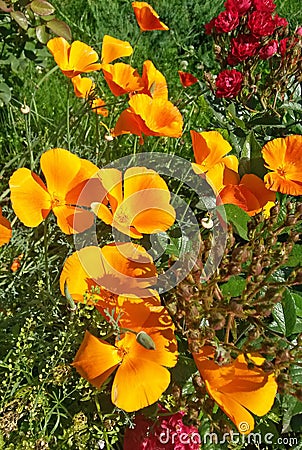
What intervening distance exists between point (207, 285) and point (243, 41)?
593 millimetres

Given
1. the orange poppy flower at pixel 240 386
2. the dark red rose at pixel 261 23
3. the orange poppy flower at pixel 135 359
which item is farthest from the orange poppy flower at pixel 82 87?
the orange poppy flower at pixel 240 386

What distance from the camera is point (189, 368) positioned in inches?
39.9

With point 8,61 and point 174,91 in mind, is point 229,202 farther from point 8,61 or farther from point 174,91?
point 174,91

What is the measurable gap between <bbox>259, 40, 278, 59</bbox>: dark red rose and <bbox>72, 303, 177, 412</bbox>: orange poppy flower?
26.4 inches

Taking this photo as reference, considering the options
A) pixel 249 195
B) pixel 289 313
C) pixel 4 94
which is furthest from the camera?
pixel 4 94

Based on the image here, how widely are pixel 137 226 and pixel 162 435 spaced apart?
35cm

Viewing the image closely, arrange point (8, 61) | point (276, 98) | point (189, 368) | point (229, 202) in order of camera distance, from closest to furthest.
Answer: point (189, 368) < point (229, 202) < point (276, 98) < point (8, 61)

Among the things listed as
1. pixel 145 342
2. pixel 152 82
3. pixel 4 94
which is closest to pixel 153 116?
pixel 152 82

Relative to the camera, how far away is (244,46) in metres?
1.31

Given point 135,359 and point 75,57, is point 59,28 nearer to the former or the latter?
point 75,57

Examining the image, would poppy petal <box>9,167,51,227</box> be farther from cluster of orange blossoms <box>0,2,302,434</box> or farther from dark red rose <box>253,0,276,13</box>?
dark red rose <box>253,0,276,13</box>

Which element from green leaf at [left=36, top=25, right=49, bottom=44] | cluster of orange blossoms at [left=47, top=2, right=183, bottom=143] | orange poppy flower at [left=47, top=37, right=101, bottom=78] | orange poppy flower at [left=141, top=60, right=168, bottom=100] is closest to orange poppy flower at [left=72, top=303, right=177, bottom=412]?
cluster of orange blossoms at [left=47, top=2, right=183, bottom=143]

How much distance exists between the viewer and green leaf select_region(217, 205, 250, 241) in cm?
107

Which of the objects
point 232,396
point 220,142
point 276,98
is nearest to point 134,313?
point 232,396
